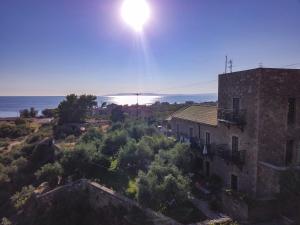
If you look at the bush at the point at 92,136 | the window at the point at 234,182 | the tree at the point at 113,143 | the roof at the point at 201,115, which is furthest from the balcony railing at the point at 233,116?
the bush at the point at 92,136

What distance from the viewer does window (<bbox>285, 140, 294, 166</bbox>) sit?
1634cm

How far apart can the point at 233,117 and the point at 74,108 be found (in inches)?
1589

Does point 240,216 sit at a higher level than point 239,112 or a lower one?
lower

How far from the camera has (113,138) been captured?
82.9 ft

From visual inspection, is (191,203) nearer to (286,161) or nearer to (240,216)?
(240,216)

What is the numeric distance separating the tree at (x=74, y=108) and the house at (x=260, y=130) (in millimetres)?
38508

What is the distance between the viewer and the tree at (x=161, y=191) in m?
14.6

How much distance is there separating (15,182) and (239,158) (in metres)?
20.8

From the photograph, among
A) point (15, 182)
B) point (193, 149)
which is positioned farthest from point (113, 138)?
point (15, 182)

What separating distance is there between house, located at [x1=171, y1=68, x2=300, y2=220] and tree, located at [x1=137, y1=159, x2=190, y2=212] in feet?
10.9

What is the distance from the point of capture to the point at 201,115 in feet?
78.3

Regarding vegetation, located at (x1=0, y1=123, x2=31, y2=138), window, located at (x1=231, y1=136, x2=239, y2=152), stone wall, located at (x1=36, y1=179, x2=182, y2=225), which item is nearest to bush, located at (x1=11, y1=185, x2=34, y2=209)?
stone wall, located at (x1=36, y1=179, x2=182, y2=225)

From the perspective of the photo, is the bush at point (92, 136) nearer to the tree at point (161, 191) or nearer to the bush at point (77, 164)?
the bush at point (77, 164)

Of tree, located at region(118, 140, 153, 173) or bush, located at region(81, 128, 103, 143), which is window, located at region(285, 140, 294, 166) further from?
bush, located at region(81, 128, 103, 143)
